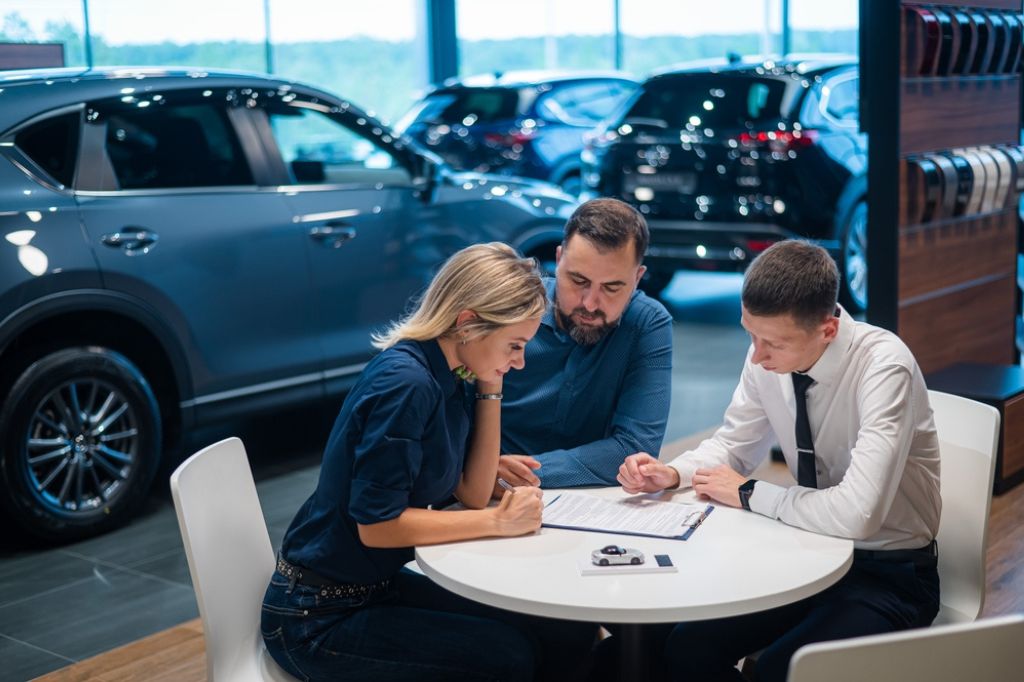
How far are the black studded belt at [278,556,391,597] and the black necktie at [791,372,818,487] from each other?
3.11ft

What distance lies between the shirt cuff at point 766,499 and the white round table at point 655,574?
16mm

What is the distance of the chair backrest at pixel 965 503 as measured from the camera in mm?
2727

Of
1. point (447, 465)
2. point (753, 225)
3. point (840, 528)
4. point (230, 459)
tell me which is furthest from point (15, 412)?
point (753, 225)

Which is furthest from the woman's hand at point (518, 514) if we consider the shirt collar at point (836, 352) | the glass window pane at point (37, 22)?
the glass window pane at point (37, 22)

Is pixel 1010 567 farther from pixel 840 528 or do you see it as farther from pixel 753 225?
pixel 753 225

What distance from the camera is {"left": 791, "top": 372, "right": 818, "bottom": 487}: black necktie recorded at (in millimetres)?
2637

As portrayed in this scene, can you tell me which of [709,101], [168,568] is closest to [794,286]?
[168,568]

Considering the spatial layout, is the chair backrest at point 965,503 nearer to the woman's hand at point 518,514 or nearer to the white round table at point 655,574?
the white round table at point 655,574

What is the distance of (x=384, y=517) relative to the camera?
2336 millimetres

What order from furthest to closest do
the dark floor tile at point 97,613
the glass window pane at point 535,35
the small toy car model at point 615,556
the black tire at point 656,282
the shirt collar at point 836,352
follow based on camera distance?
the glass window pane at point 535,35 < the black tire at point 656,282 < the dark floor tile at point 97,613 < the shirt collar at point 836,352 < the small toy car model at point 615,556

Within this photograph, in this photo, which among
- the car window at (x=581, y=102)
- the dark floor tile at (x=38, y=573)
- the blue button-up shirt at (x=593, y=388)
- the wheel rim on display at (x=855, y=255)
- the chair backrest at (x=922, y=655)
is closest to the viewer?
the chair backrest at (x=922, y=655)

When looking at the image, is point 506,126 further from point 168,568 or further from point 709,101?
point 168,568

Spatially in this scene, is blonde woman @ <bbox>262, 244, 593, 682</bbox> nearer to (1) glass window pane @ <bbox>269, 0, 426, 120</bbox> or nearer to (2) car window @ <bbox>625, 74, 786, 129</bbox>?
(2) car window @ <bbox>625, 74, 786, 129</bbox>

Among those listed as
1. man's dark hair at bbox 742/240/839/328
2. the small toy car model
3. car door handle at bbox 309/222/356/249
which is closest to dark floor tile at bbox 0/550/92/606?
car door handle at bbox 309/222/356/249
